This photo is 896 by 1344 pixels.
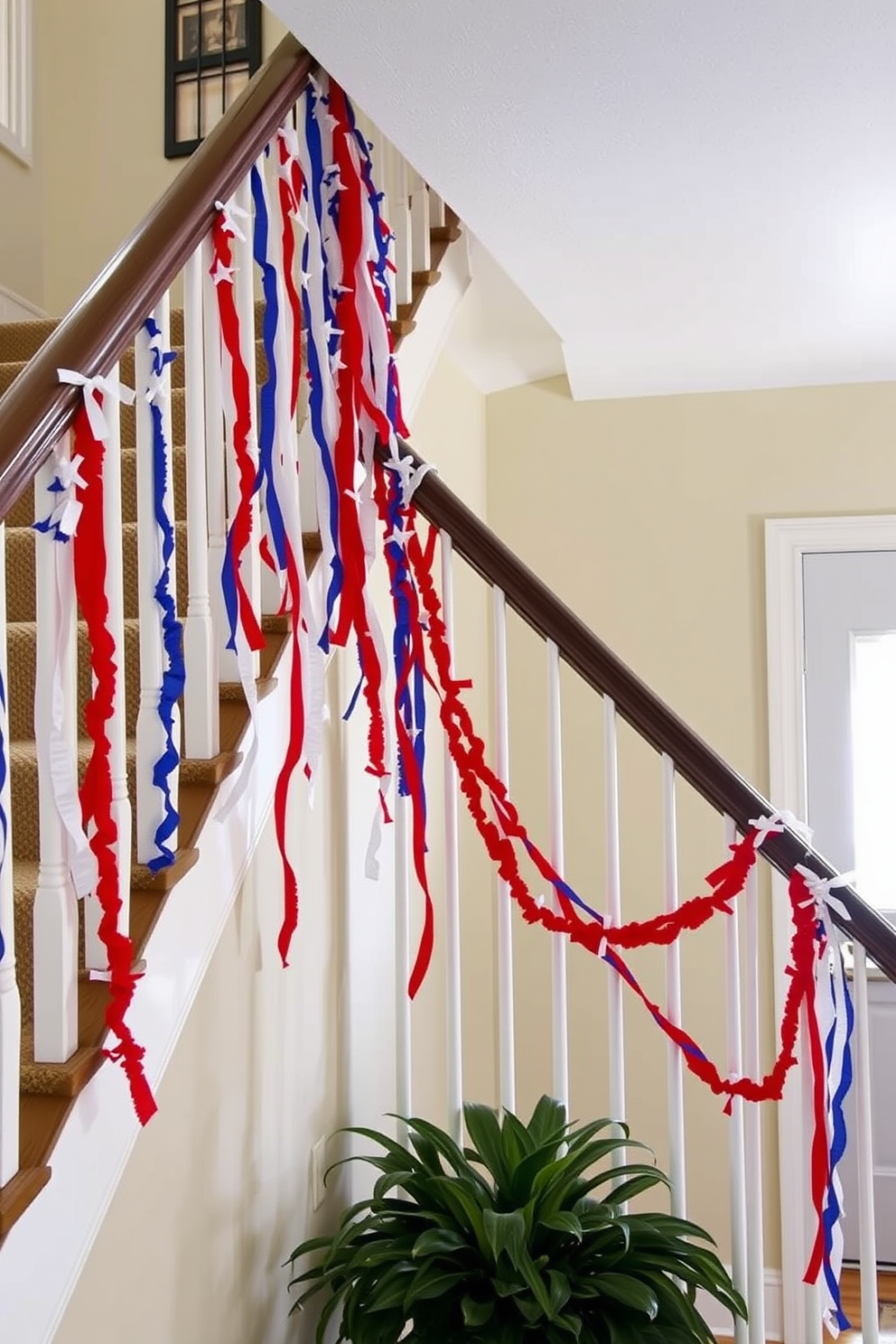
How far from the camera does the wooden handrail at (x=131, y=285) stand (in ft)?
3.85

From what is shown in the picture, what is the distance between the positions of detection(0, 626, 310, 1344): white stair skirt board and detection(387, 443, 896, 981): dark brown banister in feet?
1.41

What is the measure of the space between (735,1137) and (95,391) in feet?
4.88

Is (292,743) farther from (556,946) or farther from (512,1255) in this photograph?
(512,1255)

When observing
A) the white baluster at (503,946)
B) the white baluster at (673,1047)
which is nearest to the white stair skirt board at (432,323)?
the white baluster at (503,946)

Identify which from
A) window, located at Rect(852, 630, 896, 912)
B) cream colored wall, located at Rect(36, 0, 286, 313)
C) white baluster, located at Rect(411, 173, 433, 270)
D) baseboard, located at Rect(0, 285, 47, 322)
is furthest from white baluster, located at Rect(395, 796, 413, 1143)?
cream colored wall, located at Rect(36, 0, 286, 313)

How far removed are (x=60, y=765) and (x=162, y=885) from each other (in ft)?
0.99

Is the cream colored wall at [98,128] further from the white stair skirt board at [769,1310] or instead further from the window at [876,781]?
the white stair skirt board at [769,1310]

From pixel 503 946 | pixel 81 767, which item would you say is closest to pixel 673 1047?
pixel 503 946

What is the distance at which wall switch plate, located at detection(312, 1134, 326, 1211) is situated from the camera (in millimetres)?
2016

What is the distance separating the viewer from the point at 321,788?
6.85 ft

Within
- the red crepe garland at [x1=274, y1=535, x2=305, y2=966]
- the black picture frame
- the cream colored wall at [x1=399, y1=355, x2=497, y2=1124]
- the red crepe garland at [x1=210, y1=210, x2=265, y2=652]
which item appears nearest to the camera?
the red crepe garland at [x1=210, y1=210, x2=265, y2=652]

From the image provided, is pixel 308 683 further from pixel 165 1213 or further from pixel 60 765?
pixel 165 1213

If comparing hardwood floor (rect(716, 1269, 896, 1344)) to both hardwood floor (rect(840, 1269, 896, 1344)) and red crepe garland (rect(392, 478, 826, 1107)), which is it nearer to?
hardwood floor (rect(840, 1269, 896, 1344))

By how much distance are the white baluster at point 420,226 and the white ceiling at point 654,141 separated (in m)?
0.23
